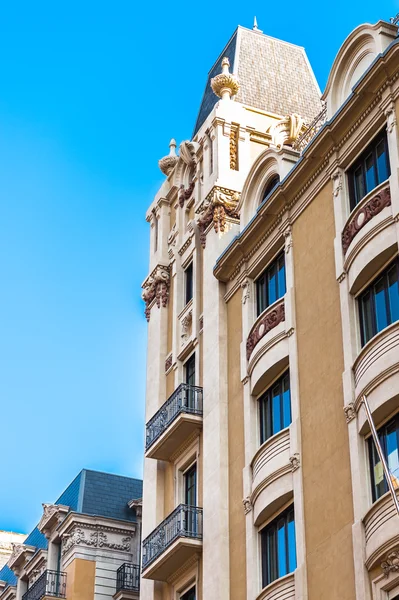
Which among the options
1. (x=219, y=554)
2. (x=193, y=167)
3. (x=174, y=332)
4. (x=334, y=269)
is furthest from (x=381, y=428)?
(x=193, y=167)

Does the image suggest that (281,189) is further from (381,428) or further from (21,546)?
(21,546)

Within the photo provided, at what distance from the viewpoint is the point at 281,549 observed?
29125 mm

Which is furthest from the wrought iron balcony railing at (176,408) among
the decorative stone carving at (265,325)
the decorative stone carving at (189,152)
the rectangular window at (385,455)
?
the rectangular window at (385,455)

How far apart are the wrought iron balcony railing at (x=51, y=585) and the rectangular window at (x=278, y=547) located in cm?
1770

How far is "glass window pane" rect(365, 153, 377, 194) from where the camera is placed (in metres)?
28.8

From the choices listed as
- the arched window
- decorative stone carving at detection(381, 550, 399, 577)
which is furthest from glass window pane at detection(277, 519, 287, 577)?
Answer: the arched window

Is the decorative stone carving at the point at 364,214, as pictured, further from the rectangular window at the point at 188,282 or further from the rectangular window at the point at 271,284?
the rectangular window at the point at 188,282

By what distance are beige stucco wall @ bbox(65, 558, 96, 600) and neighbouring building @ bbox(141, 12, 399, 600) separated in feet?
28.3

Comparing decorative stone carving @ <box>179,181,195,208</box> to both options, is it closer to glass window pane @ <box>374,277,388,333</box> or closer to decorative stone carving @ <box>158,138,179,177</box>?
decorative stone carving @ <box>158,138,179,177</box>

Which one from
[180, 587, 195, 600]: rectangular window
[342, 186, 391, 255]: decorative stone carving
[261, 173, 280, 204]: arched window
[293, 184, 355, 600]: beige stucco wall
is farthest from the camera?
[261, 173, 280, 204]: arched window

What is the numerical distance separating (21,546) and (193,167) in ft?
67.3

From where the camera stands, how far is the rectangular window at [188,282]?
4003cm

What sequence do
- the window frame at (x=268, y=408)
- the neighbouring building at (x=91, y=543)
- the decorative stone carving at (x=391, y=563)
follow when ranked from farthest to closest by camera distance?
1. the neighbouring building at (x=91, y=543)
2. the window frame at (x=268, y=408)
3. the decorative stone carving at (x=391, y=563)

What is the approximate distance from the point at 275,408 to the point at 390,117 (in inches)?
322
